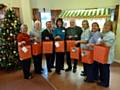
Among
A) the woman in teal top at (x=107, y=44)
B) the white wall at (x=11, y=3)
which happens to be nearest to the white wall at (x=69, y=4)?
the white wall at (x=11, y=3)

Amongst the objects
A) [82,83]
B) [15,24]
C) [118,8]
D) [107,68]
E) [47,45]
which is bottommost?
[82,83]

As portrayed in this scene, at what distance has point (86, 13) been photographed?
640cm

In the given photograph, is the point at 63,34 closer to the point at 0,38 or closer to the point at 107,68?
the point at 107,68

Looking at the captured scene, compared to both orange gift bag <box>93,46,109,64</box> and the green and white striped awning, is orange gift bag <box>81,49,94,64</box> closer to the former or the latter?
orange gift bag <box>93,46,109,64</box>

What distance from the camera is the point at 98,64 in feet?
13.7

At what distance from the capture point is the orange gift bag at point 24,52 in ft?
15.0

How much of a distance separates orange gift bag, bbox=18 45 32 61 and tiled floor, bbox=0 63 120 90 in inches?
23.0

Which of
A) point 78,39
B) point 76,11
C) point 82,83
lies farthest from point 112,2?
point 82,83

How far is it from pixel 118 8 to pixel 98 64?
2.32m

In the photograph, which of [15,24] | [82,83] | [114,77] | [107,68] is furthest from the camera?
[15,24]

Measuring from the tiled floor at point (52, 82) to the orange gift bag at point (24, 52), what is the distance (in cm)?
58

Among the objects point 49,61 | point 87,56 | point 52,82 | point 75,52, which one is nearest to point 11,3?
point 49,61

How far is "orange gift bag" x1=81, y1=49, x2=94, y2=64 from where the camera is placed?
4145mm

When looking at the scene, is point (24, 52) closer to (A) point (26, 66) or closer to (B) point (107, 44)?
(A) point (26, 66)
